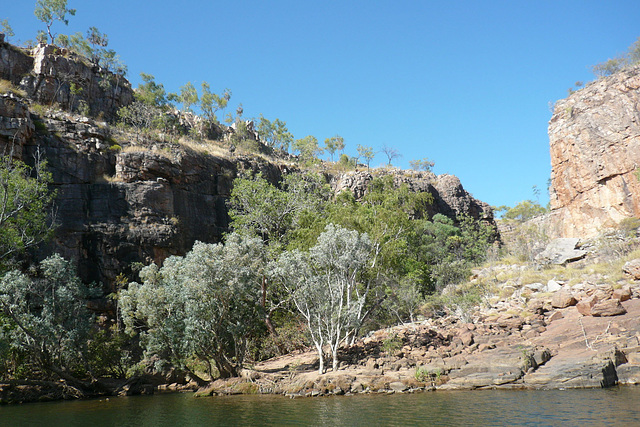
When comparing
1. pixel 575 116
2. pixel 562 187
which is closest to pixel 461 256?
pixel 562 187

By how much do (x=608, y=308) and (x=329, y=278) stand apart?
13930 millimetres

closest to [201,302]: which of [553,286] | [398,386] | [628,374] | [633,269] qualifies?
[398,386]

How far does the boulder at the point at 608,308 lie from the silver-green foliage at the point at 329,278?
1150cm

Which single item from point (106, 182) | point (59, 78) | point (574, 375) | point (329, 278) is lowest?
point (574, 375)

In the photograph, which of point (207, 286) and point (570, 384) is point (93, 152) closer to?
point (207, 286)

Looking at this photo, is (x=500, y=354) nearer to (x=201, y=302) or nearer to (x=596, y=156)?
(x=201, y=302)

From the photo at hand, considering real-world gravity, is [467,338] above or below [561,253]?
below

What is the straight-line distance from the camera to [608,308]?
21.2 m

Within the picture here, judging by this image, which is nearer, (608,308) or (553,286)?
(608,308)

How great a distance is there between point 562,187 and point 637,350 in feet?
93.2

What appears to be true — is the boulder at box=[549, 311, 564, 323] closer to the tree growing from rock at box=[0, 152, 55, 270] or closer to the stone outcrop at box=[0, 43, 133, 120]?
the tree growing from rock at box=[0, 152, 55, 270]

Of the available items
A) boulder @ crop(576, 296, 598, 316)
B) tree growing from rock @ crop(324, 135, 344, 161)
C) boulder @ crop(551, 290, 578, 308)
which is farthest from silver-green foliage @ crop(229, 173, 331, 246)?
tree growing from rock @ crop(324, 135, 344, 161)

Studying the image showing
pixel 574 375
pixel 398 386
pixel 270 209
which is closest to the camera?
pixel 574 375

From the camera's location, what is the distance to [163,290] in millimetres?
24062
